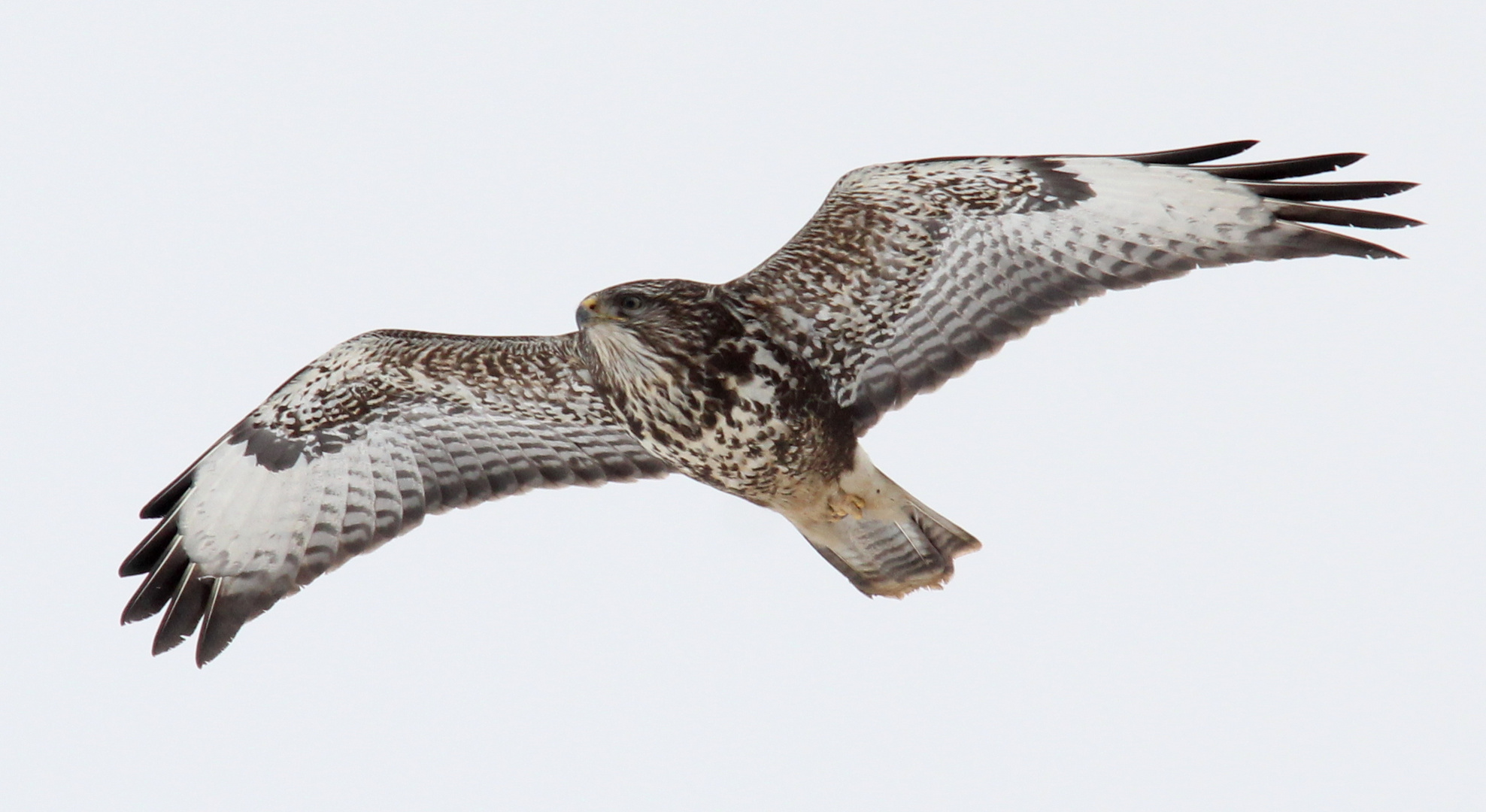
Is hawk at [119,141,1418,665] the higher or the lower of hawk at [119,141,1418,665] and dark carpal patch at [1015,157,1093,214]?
the lower

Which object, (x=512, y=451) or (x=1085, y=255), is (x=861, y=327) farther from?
(x=512, y=451)

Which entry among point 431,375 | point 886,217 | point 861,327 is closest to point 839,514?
point 861,327

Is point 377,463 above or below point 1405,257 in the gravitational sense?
below

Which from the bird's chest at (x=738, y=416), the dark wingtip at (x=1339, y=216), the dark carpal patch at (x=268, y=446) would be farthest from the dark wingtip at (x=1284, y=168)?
the dark carpal patch at (x=268, y=446)

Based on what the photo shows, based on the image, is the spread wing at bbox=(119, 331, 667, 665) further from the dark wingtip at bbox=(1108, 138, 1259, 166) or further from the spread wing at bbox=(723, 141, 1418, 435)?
the dark wingtip at bbox=(1108, 138, 1259, 166)

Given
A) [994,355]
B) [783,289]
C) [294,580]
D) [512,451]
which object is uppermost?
[783,289]

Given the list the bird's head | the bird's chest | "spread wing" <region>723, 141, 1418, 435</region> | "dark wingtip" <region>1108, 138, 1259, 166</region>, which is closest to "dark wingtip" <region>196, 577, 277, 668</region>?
the bird's chest

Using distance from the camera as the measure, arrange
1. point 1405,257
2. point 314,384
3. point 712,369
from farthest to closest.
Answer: point 314,384 → point 712,369 → point 1405,257
